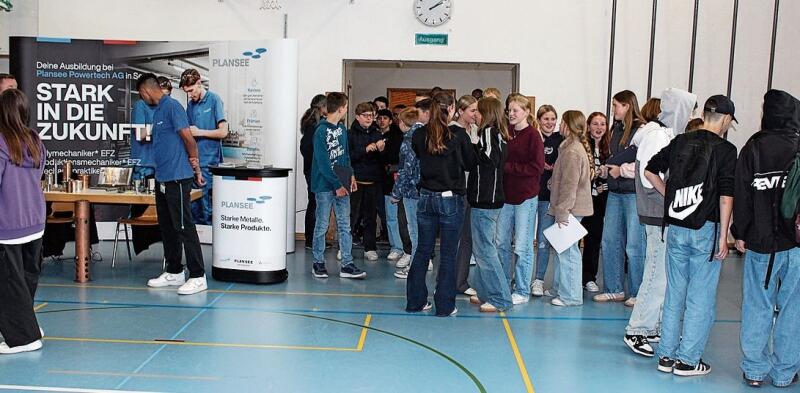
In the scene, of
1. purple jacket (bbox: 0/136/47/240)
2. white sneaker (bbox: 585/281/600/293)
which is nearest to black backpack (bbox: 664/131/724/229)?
white sneaker (bbox: 585/281/600/293)

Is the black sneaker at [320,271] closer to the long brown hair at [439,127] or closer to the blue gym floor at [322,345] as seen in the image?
the blue gym floor at [322,345]

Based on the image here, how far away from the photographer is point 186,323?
198 inches

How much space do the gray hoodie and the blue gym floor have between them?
85 cm

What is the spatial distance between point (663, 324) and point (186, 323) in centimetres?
290

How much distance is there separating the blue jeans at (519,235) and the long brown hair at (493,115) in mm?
682

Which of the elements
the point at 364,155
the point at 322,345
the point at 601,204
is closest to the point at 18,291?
the point at 322,345

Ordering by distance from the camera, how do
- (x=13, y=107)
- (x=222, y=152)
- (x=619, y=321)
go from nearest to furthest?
1. (x=13, y=107)
2. (x=619, y=321)
3. (x=222, y=152)

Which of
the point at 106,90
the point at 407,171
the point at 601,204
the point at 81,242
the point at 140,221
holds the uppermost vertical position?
A: the point at 106,90

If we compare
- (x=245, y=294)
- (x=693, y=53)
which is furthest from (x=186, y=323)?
(x=693, y=53)

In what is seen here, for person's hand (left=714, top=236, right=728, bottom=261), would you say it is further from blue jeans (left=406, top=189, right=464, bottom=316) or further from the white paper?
blue jeans (left=406, top=189, right=464, bottom=316)

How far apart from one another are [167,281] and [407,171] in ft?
6.84

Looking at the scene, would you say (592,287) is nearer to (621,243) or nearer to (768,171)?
(621,243)

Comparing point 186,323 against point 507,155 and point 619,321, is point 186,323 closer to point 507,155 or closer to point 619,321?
point 507,155

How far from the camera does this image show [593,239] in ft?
21.3
